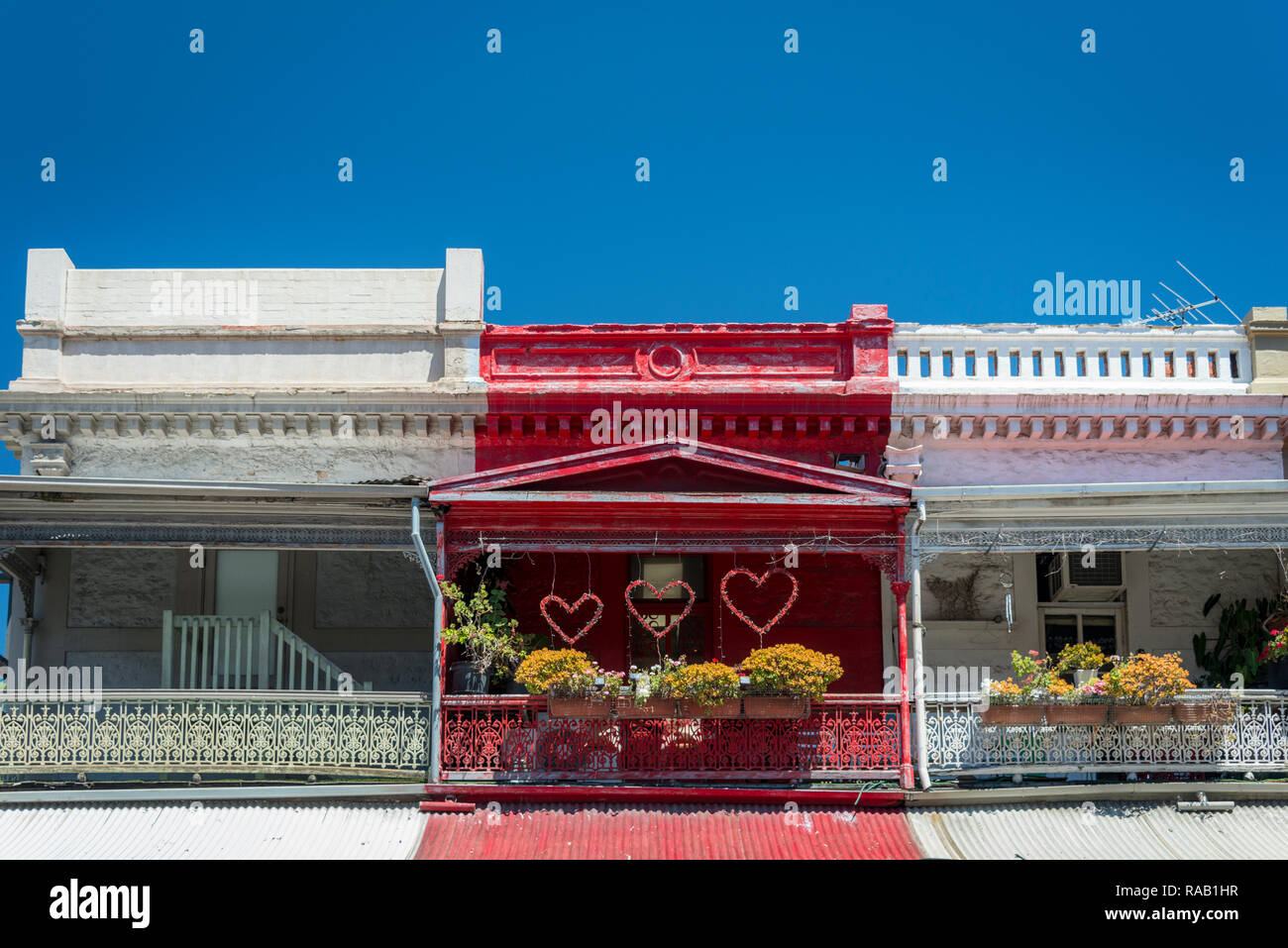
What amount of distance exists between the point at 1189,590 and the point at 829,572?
4473mm

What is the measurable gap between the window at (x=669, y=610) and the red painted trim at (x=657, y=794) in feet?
10.5

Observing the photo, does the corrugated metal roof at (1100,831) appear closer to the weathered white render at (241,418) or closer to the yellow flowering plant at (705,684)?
the yellow flowering plant at (705,684)

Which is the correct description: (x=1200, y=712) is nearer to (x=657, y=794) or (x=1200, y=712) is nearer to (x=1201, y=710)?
(x=1201, y=710)

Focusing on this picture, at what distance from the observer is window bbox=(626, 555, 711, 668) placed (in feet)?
59.6

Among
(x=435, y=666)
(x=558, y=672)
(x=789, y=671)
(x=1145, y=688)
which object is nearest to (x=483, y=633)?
(x=435, y=666)

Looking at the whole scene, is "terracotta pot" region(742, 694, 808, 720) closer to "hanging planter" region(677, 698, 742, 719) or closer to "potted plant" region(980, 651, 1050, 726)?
"hanging planter" region(677, 698, 742, 719)

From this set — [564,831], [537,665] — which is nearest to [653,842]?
[564,831]

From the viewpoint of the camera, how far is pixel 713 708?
49.8ft

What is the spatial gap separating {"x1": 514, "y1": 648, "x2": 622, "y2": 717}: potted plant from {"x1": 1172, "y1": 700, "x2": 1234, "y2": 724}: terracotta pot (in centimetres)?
551

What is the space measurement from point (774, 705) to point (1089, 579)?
5506 millimetres

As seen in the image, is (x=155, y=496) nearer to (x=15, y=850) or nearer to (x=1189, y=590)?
(x=15, y=850)

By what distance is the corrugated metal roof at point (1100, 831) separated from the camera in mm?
14023

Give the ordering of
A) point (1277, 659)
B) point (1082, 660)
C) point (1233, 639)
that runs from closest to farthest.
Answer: point (1082, 660) < point (1277, 659) < point (1233, 639)

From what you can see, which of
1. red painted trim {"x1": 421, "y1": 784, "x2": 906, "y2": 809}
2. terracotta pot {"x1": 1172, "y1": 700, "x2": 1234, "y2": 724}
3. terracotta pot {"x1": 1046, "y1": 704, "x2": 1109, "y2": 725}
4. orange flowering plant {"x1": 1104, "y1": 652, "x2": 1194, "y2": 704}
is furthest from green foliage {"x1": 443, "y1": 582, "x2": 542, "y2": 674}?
terracotta pot {"x1": 1172, "y1": 700, "x2": 1234, "y2": 724}
